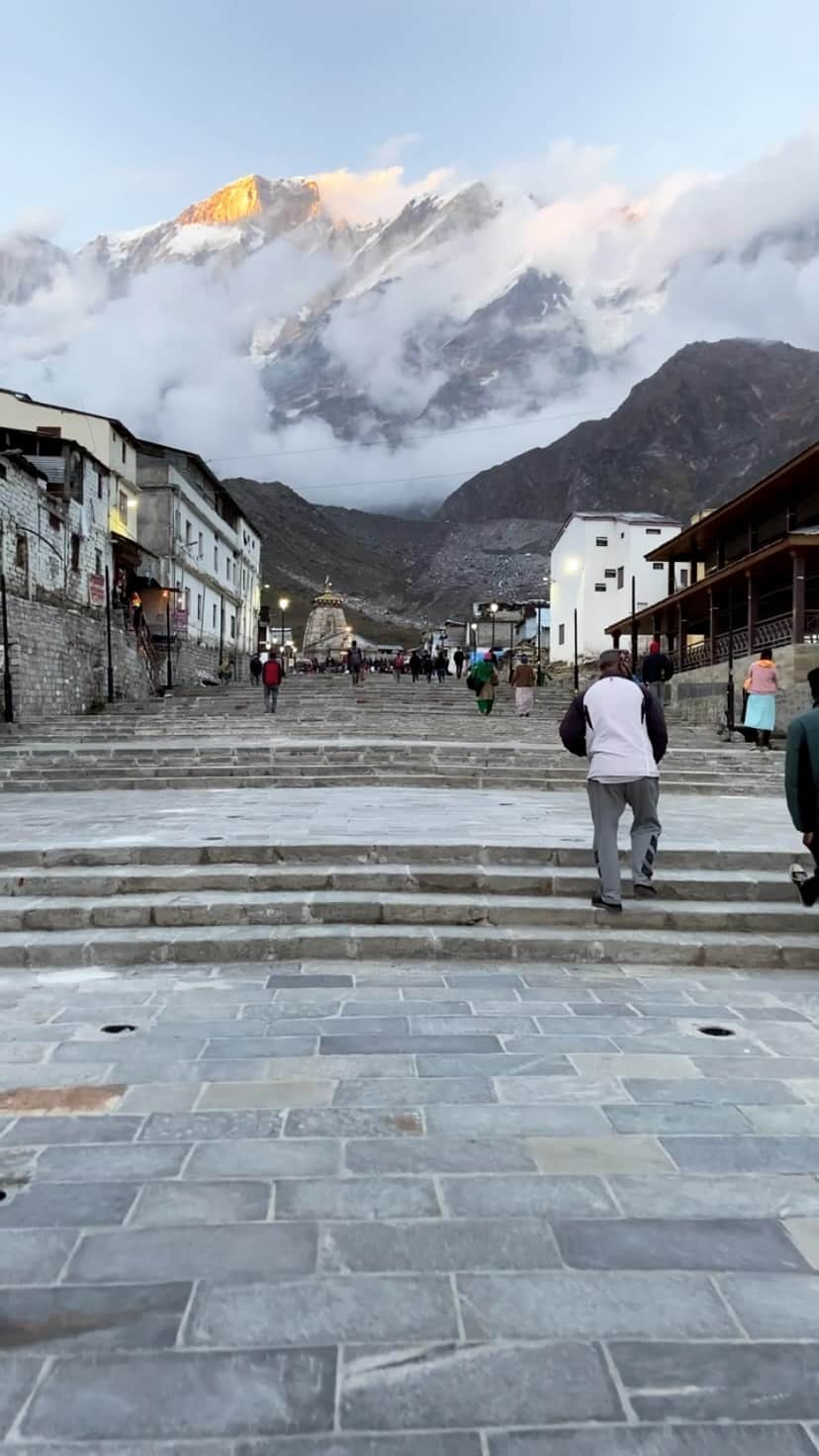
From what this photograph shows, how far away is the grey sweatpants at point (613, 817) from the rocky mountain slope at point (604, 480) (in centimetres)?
12291

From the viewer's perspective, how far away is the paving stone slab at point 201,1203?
258 centimetres

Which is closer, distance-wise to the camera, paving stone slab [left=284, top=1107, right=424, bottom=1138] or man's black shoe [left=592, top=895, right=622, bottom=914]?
paving stone slab [left=284, top=1107, right=424, bottom=1138]

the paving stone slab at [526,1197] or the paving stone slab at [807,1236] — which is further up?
the paving stone slab at [526,1197]

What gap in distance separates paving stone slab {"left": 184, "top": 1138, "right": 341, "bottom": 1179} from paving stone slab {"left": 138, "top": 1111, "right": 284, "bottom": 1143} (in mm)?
50

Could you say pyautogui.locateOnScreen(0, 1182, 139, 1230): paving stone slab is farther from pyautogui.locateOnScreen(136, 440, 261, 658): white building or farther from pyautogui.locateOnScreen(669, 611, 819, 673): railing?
pyautogui.locateOnScreen(136, 440, 261, 658): white building

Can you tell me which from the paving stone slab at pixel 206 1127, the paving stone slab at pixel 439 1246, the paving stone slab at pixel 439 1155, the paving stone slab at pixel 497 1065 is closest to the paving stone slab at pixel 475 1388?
the paving stone slab at pixel 439 1246

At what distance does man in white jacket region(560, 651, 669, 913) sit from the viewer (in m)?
5.67

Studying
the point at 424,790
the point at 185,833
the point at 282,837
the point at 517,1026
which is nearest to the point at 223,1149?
the point at 517,1026

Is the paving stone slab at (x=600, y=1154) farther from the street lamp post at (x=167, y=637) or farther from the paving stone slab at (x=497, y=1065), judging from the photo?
the street lamp post at (x=167, y=637)

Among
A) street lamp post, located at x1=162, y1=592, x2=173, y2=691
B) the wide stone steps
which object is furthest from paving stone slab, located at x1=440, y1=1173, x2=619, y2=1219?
street lamp post, located at x1=162, y1=592, x2=173, y2=691

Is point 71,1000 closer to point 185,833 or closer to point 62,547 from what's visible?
point 185,833

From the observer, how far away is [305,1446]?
1774mm

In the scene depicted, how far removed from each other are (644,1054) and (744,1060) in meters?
0.43

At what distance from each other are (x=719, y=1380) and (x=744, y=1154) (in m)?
1.14
